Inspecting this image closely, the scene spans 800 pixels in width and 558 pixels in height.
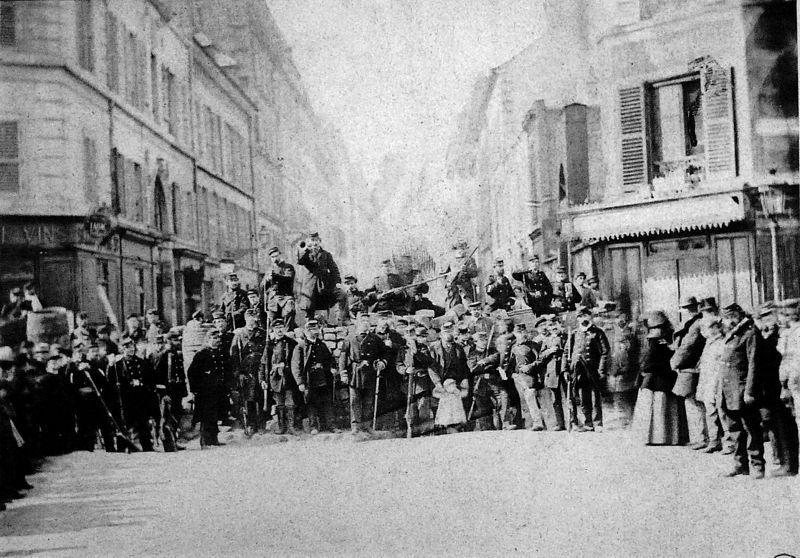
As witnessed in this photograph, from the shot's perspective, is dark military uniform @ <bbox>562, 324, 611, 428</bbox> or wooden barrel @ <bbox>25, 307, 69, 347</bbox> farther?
dark military uniform @ <bbox>562, 324, 611, 428</bbox>

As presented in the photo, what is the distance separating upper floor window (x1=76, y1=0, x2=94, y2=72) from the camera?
4523 mm

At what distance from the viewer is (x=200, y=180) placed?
16.4ft

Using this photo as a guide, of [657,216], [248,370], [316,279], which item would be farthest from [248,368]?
[657,216]

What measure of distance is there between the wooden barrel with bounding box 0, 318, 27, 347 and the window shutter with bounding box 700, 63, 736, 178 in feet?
14.5

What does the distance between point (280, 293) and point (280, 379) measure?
552 mm

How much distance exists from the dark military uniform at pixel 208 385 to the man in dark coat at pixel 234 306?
0.21 meters

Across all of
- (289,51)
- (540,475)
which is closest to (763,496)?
(540,475)

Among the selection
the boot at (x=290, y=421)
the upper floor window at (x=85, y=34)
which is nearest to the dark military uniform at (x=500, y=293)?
the boot at (x=290, y=421)

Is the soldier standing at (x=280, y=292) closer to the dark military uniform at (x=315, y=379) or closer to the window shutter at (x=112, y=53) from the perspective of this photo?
the dark military uniform at (x=315, y=379)

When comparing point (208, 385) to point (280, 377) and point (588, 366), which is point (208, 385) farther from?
point (588, 366)

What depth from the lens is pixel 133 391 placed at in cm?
468

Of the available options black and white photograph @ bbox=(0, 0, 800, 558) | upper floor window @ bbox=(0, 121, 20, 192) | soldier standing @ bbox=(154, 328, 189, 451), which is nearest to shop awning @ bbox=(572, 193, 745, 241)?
black and white photograph @ bbox=(0, 0, 800, 558)

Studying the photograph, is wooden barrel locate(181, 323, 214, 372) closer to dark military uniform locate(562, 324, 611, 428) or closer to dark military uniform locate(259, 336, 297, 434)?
dark military uniform locate(259, 336, 297, 434)

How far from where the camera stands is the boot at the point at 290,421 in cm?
471
